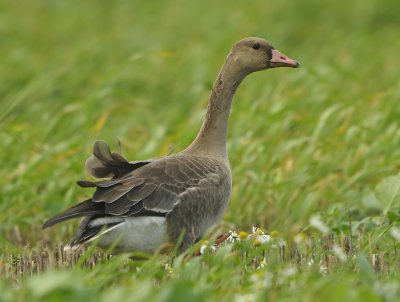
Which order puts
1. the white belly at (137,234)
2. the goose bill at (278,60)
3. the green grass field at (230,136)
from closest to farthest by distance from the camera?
the green grass field at (230,136) < the white belly at (137,234) < the goose bill at (278,60)

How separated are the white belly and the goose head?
1410 millimetres

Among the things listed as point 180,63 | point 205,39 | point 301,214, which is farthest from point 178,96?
point 301,214

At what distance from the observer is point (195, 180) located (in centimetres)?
637

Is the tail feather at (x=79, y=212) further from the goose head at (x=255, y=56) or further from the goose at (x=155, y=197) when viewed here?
A: the goose head at (x=255, y=56)

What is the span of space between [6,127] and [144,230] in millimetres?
2822

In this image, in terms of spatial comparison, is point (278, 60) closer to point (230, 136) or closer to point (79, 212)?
point (79, 212)

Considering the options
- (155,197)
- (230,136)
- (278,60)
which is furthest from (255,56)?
(230,136)

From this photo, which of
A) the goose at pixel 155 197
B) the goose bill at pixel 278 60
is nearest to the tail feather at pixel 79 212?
the goose at pixel 155 197

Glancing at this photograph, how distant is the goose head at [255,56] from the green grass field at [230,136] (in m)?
0.85

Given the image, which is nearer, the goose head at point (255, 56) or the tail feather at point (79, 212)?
the tail feather at point (79, 212)

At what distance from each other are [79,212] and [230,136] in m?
3.49

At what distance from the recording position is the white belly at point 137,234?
5949mm

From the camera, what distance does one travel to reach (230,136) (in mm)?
9227

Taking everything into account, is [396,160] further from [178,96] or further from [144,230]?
[178,96]
